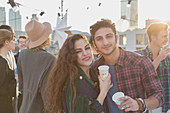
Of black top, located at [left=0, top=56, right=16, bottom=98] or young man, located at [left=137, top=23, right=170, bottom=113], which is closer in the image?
young man, located at [left=137, top=23, right=170, bottom=113]

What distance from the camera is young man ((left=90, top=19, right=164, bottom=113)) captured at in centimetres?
208

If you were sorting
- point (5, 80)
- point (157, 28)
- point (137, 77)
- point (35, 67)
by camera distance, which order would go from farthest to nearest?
point (5, 80), point (157, 28), point (35, 67), point (137, 77)

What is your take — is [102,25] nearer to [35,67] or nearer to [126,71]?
[126,71]

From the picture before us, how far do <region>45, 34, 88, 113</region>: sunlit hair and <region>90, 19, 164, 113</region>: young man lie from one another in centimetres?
30

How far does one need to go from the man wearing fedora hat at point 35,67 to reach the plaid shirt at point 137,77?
1.14 m

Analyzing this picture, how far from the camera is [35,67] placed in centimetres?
293

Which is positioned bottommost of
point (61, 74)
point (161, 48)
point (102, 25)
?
point (61, 74)

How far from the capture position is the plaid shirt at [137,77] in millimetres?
2086

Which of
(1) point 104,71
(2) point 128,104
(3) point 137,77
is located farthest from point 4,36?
(2) point 128,104

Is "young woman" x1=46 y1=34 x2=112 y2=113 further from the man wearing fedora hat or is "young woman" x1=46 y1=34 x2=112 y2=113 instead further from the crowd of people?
the man wearing fedora hat

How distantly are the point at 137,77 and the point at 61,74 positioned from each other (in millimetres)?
899

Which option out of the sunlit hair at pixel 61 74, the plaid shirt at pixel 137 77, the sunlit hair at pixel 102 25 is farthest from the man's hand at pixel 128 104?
the sunlit hair at pixel 102 25

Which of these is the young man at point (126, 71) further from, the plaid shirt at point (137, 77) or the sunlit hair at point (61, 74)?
the sunlit hair at point (61, 74)

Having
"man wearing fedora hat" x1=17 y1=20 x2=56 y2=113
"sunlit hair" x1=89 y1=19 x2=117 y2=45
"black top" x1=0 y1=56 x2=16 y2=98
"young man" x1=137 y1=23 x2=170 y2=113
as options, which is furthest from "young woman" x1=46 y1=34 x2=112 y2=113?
"black top" x1=0 y1=56 x2=16 y2=98
